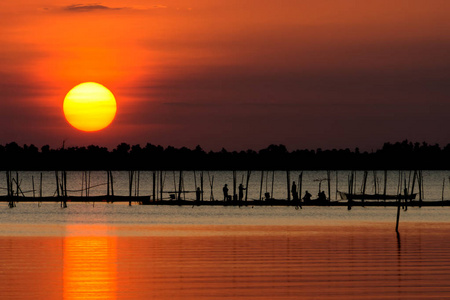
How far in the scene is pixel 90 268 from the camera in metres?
22.0

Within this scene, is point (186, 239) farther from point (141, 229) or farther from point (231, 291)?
point (231, 291)

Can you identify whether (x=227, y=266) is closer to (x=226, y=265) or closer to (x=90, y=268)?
(x=226, y=265)

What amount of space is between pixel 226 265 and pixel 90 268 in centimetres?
346

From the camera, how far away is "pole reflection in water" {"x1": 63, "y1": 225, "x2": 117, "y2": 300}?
17.7 m

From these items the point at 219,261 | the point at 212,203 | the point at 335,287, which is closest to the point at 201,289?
the point at 335,287

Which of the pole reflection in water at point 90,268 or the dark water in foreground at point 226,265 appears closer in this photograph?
the pole reflection in water at point 90,268

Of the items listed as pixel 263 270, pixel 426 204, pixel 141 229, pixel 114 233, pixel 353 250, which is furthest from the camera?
pixel 426 204

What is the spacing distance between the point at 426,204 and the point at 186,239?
40218 mm

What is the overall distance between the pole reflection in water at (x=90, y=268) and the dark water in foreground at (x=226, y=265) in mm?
24

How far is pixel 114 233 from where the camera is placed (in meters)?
37.2

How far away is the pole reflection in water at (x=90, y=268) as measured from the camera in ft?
58.0

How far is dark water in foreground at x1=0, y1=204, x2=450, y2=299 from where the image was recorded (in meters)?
17.8

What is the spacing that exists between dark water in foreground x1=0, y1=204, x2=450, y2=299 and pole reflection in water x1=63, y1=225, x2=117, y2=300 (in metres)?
0.02

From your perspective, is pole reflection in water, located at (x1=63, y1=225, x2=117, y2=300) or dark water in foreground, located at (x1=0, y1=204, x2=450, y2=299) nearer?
pole reflection in water, located at (x1=63, y1=225, x2=117, y2=300)
